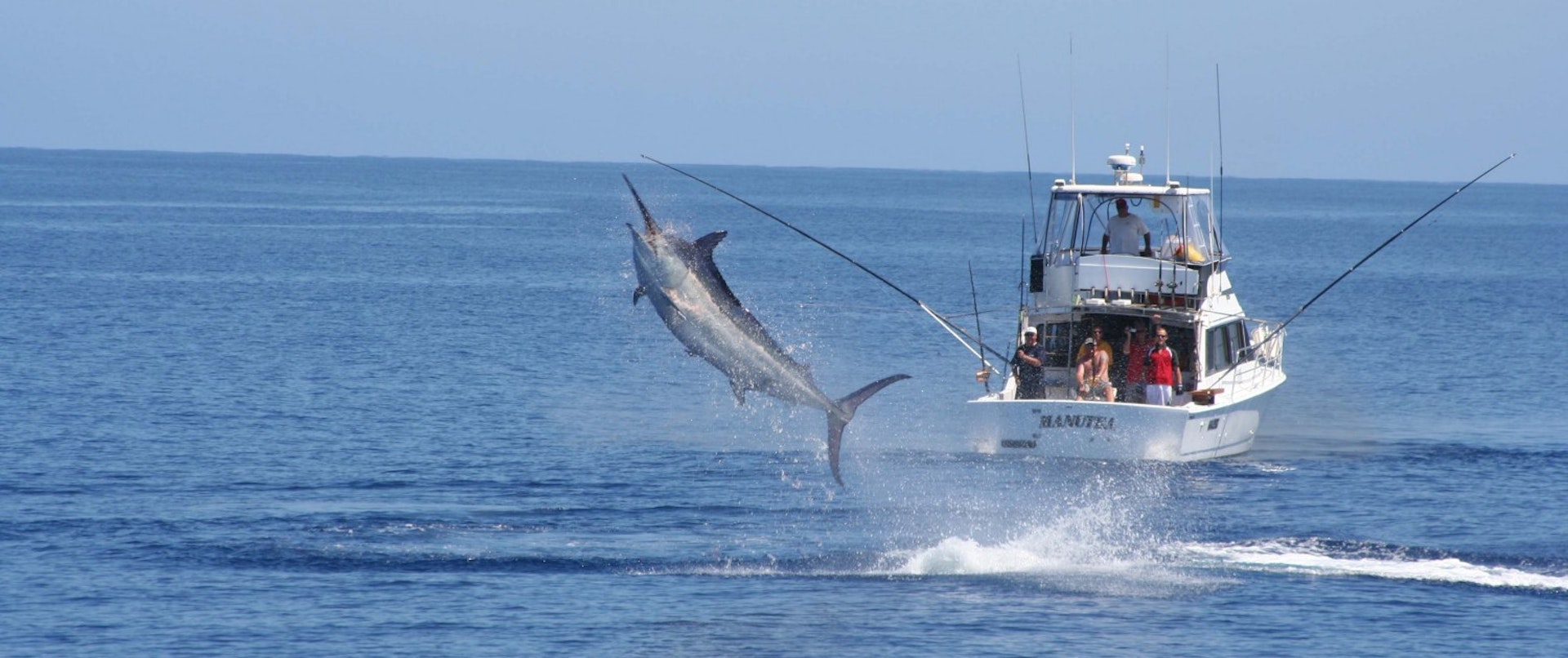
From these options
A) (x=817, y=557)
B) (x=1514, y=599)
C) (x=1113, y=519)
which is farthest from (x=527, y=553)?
(x=1514, y=599)

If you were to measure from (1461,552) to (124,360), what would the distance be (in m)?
35.6

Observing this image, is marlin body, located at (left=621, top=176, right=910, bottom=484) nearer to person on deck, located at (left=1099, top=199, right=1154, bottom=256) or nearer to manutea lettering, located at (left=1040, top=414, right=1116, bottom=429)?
manutea lettering, located at (left=1040, top=414, right=1116, bottom=429)

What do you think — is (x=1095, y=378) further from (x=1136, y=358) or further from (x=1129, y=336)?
(x=1129, y=336)

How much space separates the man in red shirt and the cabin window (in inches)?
81.1

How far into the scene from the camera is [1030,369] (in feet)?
105

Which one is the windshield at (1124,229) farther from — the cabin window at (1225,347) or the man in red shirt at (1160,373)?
the man in red shirt at (1160,373)

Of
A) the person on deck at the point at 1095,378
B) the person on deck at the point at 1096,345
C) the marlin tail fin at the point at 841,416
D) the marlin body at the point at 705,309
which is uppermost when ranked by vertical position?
the marlin body at the point at 705,309

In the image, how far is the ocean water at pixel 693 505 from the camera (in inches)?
907

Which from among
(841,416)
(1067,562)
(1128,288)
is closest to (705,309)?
(841,416)

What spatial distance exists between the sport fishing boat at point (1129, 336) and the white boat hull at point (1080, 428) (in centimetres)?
2

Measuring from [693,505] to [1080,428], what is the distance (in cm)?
677

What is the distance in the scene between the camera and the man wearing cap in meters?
32.0

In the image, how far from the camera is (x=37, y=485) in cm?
3067

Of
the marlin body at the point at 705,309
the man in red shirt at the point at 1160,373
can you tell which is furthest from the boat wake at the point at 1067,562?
the marlin body at the point at 705,309
